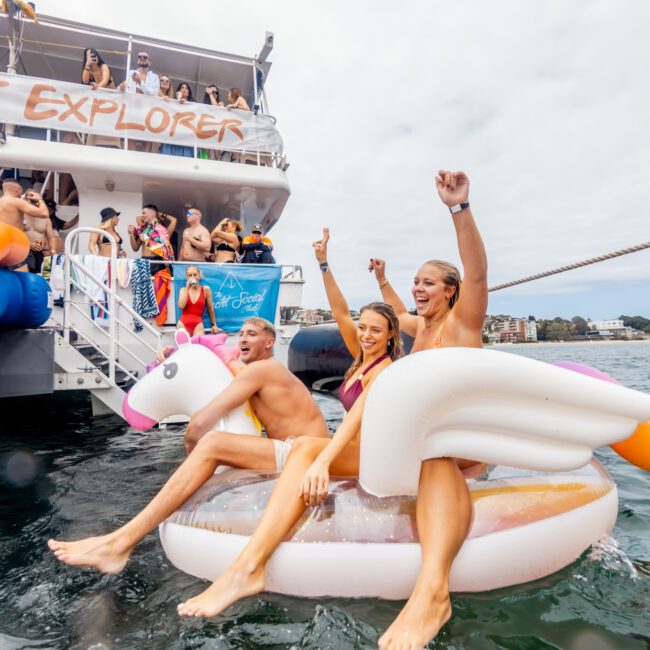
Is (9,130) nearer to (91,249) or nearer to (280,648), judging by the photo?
(91,249)

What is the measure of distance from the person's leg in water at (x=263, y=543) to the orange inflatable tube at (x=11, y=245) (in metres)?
2.91

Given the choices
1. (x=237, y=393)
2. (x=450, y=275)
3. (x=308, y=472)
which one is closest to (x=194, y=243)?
(x=237, y=393)

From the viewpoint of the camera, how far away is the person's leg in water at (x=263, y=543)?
1.78 metres

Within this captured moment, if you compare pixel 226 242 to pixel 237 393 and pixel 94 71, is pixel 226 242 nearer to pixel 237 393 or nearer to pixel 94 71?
pixel 94 71

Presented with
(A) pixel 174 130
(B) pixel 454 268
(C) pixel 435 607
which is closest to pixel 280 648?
(C) pixel 435 607

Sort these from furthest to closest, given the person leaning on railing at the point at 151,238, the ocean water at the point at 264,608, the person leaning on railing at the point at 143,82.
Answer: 1. the person leaning on railing at the point at 143,82
2. the person leaning on railing at the point at 151,238
3. the ocean water at the point at 264,608

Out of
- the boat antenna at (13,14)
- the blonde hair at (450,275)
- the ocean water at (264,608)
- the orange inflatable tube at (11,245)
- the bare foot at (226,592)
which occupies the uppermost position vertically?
the boat antenna at (13,14)

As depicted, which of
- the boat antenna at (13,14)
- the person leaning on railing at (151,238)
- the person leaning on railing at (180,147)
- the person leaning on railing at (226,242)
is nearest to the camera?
the person leaning on railing at (151,238)

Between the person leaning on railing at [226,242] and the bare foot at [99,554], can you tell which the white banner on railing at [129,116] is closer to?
the person leaning on railing at [226,242]

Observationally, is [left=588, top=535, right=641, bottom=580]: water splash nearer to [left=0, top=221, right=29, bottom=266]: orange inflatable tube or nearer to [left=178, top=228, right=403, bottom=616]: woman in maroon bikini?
[left=178, top=228, right=403, bottom=616]: woman in maroon bikini

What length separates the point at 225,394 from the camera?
263cm

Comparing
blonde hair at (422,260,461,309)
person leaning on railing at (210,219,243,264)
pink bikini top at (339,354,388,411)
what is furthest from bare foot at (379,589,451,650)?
person leaning on railing at (210,219,243,264)

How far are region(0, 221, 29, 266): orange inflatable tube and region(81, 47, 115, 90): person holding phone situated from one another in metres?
4.76

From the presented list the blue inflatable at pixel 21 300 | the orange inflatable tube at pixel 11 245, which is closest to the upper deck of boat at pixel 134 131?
the blue inflatable at pixel 21 300
